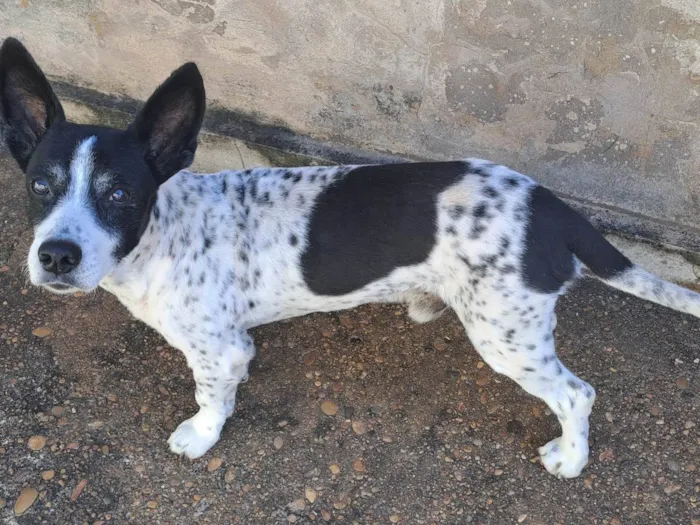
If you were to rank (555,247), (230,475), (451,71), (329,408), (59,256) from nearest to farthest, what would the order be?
1. (59,256)
2. (555,247)
3. (230,475)
4. (329,408)
5. (451,71)

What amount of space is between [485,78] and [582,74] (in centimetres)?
49

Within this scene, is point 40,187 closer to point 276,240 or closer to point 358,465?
point 276,240

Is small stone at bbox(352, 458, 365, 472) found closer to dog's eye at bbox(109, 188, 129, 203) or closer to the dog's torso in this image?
the dog's torso

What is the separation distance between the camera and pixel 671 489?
3438 mm

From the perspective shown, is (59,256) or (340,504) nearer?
(59,256)

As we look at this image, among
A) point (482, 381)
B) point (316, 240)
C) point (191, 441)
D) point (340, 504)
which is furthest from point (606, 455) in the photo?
point (191, 441)

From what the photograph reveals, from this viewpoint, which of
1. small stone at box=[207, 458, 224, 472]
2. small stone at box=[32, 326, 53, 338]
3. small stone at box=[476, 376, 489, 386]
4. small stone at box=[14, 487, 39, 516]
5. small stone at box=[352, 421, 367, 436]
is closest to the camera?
small stone at box=[14, 487, 39, 516]

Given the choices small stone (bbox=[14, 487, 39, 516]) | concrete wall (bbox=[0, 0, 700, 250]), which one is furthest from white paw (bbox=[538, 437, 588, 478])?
small stone (bbox=[14, 487, 39, 516])

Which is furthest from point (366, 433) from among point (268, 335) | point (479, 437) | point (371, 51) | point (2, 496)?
point (371, 51)

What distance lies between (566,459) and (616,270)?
100 centimetres

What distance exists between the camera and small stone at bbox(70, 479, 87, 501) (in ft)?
10.9

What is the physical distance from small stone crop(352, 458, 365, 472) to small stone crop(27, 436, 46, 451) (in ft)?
5.00

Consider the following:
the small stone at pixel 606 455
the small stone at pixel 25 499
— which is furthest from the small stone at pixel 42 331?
the small stone at pixel 606 455

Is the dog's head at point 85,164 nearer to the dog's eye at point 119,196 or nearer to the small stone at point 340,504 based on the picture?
the dog's eye at point 119,196
